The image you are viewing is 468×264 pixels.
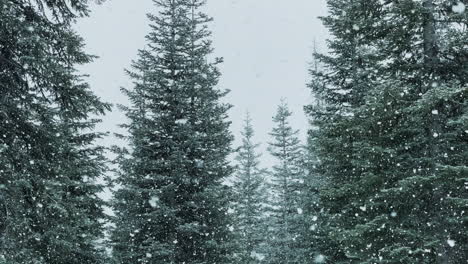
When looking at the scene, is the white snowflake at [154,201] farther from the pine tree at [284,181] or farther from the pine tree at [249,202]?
the pine tree at [249,202]

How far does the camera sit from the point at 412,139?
12.5m

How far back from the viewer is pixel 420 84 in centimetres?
1223

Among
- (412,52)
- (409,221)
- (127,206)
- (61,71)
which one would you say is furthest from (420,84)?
(127,206)

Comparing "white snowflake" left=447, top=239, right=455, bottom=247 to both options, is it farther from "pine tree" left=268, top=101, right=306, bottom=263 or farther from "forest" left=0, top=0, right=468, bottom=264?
"pine tree" left=268, top=101, right=306, bottom=263

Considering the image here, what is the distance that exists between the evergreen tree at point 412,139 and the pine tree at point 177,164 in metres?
6.19

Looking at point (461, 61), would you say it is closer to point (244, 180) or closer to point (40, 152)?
point (40, 152)

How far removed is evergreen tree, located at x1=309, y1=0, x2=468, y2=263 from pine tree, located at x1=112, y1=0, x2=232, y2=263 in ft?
20.3

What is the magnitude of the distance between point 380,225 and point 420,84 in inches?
149

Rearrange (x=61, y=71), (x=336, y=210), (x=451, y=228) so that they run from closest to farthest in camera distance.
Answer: (x=61, y=71)
(x=451, y=228)
(x=336, y=210)

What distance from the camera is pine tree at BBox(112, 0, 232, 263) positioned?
58.4ft

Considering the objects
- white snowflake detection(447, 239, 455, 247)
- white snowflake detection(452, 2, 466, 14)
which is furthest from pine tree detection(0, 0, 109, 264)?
white snowflake detection(452, 2, 466, 14)

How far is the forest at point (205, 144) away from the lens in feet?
27.0

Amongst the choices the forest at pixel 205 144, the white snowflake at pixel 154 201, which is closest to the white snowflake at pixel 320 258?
the forest at pixel 205 144

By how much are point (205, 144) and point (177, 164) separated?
166cm
